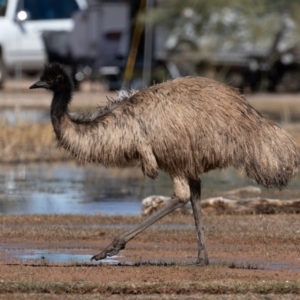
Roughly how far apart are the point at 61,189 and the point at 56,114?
525 centimetres

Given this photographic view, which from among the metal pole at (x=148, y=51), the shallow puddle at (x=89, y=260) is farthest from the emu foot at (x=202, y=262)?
the metal pole at (x=148, y=51)

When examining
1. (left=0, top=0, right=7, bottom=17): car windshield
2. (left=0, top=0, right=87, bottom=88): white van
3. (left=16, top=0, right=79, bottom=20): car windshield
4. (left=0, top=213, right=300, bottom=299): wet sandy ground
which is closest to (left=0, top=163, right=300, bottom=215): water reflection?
(left=0, top=213, right=300, bottom=299): wet sandy ground

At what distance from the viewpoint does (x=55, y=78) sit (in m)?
8.78

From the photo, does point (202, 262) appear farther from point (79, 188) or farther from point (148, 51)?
point (148, 51)

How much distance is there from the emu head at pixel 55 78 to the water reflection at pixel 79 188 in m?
3.15

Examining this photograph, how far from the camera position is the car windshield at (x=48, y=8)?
26.4 meters

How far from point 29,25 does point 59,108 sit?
1791 cm

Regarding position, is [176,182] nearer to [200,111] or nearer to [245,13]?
[200,111]

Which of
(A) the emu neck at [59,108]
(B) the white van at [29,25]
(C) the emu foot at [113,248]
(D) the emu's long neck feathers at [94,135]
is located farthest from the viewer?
(B) the white van at [29,25]

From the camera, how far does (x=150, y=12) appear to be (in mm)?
27844

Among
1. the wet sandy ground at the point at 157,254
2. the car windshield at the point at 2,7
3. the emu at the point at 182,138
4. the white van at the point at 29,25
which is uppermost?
the emu at the point at 182,138

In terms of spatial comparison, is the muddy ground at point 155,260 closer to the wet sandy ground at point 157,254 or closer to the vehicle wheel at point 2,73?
the wet sandy ground at point 157,254

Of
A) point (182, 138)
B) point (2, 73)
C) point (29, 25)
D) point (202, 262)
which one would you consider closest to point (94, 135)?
point (182, 138)

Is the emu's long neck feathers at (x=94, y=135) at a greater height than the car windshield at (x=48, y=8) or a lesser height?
greater
